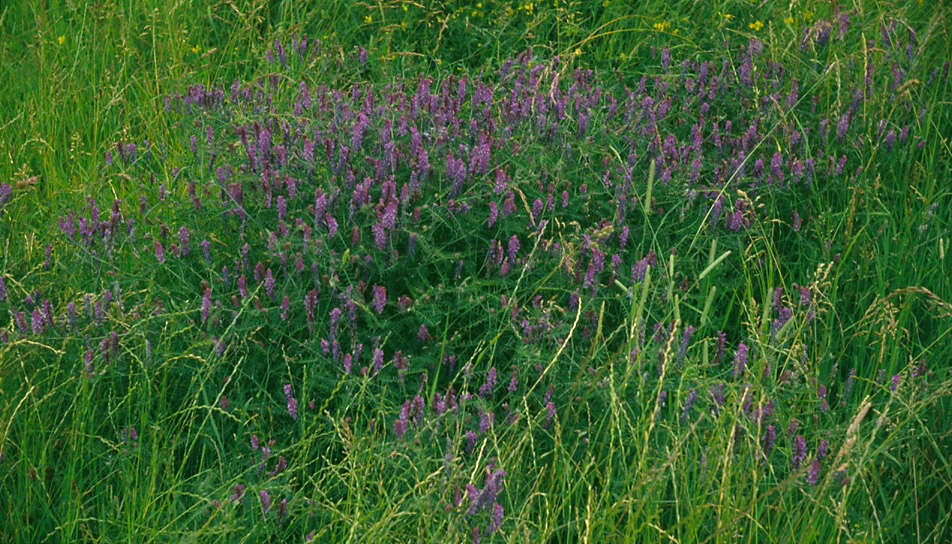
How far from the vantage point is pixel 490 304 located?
308cm

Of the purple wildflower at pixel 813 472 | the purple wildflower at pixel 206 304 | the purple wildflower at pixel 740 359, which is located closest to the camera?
the purple wildflower at pixel 813 472

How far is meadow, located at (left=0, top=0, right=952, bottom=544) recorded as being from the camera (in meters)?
2.42

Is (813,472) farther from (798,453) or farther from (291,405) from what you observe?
(291,405)

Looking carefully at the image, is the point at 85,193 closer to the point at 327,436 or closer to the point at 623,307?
the point at 327,436

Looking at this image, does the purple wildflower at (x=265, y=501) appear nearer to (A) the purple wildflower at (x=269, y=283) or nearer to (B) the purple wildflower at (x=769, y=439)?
(A) the purple wildflower at (x=269, y=283)

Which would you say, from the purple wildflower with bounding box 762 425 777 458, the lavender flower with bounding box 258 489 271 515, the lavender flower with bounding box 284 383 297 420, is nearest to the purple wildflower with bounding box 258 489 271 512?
the lavender flower with bounding box 258 489 271 515

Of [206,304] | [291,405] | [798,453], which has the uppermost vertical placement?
[798,453]

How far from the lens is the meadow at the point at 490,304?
7.93ft

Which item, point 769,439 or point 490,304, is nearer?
point 769,439

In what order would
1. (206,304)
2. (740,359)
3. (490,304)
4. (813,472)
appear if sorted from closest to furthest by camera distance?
(813,472) → (740,359) → (206,304) → (490,304)

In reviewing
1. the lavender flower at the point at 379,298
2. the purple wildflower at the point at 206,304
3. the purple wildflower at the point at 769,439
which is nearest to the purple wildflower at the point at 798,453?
the purple wildflower at the point at 769,439

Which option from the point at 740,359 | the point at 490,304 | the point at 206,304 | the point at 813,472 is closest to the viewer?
the point at 813,472

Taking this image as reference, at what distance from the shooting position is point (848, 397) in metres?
2.88

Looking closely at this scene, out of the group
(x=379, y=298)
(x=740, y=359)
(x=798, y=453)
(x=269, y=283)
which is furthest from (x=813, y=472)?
(x=269, y=283)
